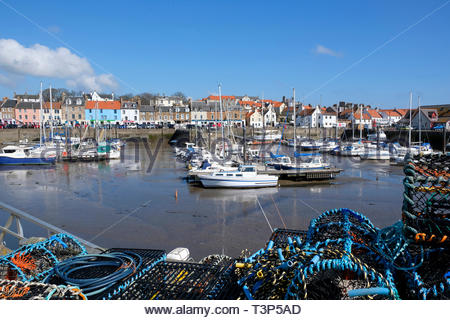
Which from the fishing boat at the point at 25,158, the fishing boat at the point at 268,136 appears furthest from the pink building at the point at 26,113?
the fishing boat at the point at 268,136

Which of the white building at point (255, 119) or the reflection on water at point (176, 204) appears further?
the white building at point (255, 119)

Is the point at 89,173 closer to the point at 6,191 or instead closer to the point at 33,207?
the point at 6,191

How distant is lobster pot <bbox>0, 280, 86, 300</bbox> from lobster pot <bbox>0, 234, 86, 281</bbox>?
70 centimetres

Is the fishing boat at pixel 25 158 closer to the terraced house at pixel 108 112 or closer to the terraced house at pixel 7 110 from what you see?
the terraced house at pixel 108 112

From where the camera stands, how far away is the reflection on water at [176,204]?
1064 cm

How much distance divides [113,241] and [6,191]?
1166 cm

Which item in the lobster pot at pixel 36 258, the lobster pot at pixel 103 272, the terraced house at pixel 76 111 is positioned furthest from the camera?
the terraced house at pixel 76 111

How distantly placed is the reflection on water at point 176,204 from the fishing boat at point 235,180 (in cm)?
48

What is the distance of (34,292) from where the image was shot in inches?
87.4

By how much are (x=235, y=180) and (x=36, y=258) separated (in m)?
15.4

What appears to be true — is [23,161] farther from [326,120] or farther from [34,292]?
[326,120]
